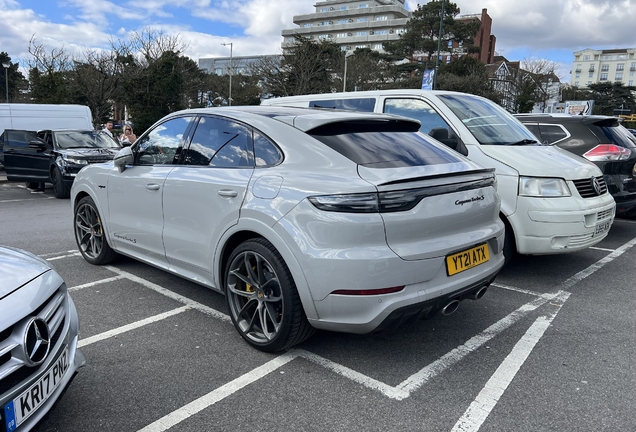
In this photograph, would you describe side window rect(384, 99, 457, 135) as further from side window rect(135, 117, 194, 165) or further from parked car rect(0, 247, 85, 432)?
parked car rect(0, 247, 85, 432)

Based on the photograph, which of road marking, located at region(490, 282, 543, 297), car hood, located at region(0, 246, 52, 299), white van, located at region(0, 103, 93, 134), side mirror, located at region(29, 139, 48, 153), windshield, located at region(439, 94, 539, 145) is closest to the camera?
car hood, located at region(0, 246, 52, 299)

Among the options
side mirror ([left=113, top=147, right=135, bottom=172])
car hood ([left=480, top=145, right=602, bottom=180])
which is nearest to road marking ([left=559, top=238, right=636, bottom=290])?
car hood ([left=480, top=145, right=602, bottom=180])

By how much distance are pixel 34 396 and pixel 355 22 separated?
105 m

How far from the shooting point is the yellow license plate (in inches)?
118

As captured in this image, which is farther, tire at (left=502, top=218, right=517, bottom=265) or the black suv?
the black suv

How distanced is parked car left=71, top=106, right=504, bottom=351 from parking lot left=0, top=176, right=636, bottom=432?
0.35 meters

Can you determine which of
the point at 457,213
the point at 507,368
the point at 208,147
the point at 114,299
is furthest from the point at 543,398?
the point at 114,299

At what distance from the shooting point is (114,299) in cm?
429

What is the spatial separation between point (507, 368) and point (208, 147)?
261cm

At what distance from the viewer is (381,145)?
3.27 meters

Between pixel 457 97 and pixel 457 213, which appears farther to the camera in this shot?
pixel 457 97

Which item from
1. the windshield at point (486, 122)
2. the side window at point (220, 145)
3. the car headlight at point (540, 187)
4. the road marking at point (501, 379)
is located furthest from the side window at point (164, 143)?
the car headlight at point (540, 187)

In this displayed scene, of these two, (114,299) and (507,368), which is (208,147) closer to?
(114,299)

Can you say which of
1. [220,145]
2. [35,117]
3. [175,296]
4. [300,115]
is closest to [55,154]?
[35,117]
